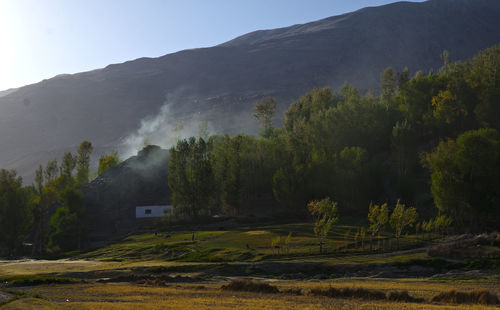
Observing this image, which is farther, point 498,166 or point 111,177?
point 111,177

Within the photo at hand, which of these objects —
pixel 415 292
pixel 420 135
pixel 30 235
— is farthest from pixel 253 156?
pixel 415 292

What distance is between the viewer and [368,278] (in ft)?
168

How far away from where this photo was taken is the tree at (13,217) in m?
107

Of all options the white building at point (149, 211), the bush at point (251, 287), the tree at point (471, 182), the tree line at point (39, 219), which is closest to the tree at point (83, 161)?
the tree line at point (39, 219)

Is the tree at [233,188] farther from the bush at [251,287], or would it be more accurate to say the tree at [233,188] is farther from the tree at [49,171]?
the tree at [49,171]

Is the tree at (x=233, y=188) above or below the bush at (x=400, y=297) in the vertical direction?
above

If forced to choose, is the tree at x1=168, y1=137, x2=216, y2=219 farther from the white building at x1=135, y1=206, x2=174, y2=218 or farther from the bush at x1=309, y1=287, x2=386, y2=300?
the bush at x1=309, y1=287, x2=386, y2=300

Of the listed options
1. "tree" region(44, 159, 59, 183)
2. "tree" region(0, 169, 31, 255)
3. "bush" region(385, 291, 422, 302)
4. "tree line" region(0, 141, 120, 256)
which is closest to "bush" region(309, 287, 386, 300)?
"bush" region(385, 291, 422, 302)

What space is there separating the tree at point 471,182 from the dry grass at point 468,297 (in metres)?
52.9

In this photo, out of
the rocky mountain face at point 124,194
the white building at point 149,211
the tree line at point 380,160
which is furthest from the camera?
the white building at point 149,211

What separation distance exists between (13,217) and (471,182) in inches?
4261

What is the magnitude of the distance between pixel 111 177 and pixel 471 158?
114 metres

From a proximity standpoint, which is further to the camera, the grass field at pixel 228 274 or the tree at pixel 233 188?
the tree at pixel 233 188

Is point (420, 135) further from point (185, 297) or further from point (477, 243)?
point (185, 297)
